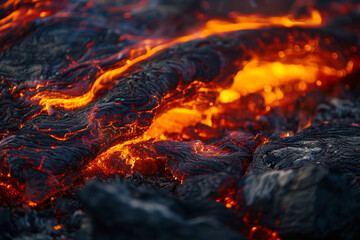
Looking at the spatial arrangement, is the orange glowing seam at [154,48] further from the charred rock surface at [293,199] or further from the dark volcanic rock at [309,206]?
the dark volcanic rock at [309,206]

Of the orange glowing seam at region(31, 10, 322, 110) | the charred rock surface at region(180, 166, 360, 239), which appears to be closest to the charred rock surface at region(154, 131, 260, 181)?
the charred rock surface at region(180, 166, 360, 239)

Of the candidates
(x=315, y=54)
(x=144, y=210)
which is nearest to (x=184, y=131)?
(x=144, y=210)

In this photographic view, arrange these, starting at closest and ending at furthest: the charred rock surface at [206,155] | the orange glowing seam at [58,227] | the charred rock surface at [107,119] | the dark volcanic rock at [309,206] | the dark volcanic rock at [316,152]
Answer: the dark volcanic rock at [309,206], the orange glowing seam at [58,227], the charred rock surface at [107,119], the dark volcanic rock at [316,152], the charred rock surface at [206,155]

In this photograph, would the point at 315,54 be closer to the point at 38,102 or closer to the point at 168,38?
the point at 168,38

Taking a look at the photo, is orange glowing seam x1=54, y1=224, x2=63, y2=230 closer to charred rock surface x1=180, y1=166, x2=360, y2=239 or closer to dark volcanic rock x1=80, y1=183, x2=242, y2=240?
dark volcanic rock x1=80, y1=183, x2=242, y2=240

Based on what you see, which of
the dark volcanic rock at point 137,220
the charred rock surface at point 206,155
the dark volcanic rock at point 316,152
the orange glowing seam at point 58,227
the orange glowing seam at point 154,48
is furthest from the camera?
the orange glowing seam at point 154,48

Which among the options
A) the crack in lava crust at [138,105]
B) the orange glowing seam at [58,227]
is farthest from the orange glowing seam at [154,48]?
the orange glowing seam at [58,227]
